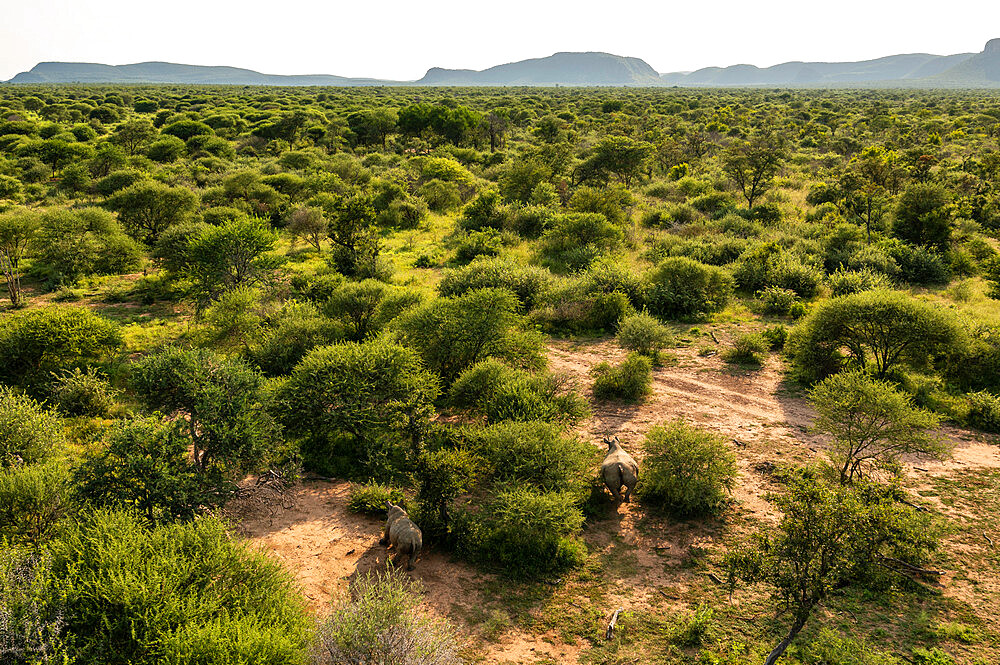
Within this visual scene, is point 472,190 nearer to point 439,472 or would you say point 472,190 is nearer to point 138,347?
point 138,347

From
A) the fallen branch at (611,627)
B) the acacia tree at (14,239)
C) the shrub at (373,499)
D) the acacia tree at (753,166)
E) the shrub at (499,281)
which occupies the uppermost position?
the acacia tree at (753,166)

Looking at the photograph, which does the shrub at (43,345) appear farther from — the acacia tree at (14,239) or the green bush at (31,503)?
the acacia tree at (14,239)

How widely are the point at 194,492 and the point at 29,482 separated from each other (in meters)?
2.47

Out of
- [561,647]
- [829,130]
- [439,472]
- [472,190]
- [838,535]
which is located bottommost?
[561,647]

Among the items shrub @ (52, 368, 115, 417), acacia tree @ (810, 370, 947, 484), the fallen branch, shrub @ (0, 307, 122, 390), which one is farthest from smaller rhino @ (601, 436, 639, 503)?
shrub @ (0, 307, 122, 390)

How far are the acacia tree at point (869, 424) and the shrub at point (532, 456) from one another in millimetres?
5318

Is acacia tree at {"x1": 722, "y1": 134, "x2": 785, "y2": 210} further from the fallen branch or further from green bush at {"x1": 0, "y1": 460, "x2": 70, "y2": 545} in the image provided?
green bush at {"x1": 0, "y1": 460, "x2": 70, "y2": 545}

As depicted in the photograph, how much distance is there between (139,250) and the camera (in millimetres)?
26156

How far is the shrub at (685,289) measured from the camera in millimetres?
22344

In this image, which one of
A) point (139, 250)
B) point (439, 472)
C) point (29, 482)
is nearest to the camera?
point (29, 482)

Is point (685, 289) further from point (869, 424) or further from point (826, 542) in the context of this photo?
point (826, 542)

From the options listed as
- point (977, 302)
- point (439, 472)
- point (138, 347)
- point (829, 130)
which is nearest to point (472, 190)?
point (138, 347)

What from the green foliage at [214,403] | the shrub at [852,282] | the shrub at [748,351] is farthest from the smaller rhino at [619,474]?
the shrub at [852,282]

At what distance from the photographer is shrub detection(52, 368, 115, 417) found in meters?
14.3
